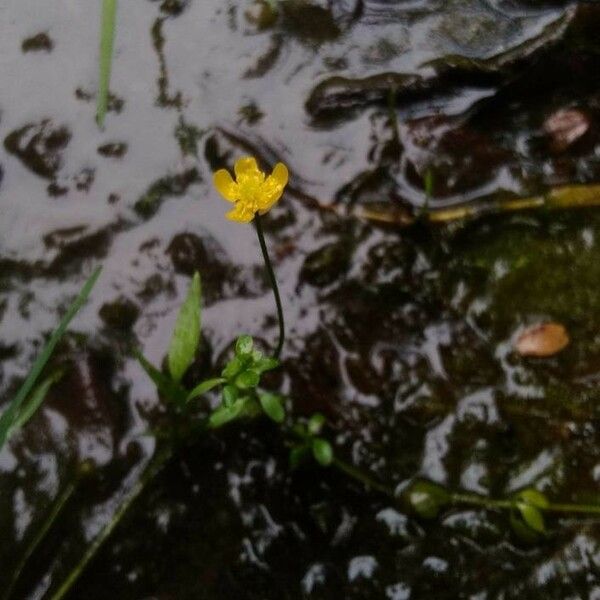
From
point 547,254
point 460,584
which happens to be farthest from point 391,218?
point 460,584

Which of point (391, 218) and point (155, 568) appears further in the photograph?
point (391, 218)

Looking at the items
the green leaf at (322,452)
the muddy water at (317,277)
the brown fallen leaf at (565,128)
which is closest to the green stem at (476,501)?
the muddy water at (317,277)

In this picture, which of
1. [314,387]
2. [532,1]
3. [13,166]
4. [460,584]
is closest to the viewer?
[460,584]

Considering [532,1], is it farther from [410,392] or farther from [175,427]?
[175,427]

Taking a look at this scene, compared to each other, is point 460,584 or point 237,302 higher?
point 237,302

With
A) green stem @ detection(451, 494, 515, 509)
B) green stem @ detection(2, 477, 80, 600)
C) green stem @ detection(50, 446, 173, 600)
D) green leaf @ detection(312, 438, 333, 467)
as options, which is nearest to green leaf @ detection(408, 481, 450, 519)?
green stem @ detection(451, 494, 515, 509)

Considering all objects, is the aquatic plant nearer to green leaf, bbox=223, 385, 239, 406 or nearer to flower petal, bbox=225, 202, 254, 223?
flower petal, bbox=225, 202, 254, 223
